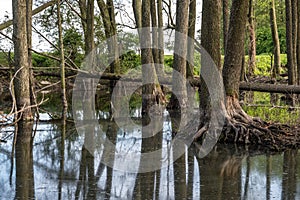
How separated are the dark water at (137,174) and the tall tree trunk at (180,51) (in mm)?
4681

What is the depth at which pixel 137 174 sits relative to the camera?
766 centimetres

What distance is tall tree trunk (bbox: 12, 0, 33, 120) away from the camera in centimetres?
1287

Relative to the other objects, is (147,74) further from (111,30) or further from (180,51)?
→ (111,30)

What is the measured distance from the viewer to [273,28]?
22156 mm

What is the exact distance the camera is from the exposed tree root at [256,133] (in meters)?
10.1

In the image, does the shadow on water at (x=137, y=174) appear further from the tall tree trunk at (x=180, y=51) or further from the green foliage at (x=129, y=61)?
the green foliage at (x=129, y=61)

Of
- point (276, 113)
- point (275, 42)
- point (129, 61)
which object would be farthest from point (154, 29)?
point (276, 113)

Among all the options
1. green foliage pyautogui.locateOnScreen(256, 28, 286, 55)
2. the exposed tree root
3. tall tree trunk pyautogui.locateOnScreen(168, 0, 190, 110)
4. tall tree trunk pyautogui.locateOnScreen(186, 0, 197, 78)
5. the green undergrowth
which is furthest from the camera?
green foliage pyautogui.locateOnScreen(256, 28, 286, 55)

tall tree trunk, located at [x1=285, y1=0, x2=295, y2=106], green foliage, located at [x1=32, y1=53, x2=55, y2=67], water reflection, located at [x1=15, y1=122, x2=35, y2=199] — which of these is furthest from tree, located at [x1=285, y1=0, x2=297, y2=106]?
green foliage, located at [x1=32, y1=53, x2=55, y2=67]

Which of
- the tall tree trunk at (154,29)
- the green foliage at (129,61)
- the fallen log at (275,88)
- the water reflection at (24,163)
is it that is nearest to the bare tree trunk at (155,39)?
the tall tree trunk at (154,29)

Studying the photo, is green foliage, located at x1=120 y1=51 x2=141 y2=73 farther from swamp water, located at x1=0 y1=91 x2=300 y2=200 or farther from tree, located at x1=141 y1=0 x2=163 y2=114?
swamp water, located at x1=0 y1=91 x2=300 y2=200

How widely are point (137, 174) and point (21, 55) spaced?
21.8 feet

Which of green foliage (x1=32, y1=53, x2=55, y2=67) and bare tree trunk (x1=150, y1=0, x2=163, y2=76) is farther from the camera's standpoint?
green foliage (x1=32, y1=53, x2=55, y2=67)

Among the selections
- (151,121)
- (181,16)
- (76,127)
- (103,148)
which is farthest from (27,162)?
(181,16)
